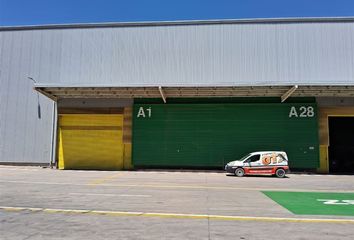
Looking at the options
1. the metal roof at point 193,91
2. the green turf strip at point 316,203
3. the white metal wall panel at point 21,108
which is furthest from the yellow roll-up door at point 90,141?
the green turf strip at point 316,203

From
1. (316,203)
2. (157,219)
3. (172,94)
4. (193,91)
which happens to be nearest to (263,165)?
(193,91)

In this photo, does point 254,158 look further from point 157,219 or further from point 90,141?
point 157,219

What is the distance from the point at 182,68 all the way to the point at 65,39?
11.9 meters

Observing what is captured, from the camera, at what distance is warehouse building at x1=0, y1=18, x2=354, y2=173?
93.8 ft

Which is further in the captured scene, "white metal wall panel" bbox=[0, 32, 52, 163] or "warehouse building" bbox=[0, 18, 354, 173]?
"white metal wall panel" bbox=[0, 32, 52, 163]

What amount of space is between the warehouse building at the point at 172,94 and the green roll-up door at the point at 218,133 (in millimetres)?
88

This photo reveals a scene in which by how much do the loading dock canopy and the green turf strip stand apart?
13.7 metres

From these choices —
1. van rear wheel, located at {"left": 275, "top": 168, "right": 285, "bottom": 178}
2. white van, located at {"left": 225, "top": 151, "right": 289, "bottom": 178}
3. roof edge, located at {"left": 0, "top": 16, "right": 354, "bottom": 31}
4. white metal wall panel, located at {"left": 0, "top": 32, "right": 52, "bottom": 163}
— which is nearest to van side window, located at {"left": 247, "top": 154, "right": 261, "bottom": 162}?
white van, located at {"left": 225, "top": 151, "right": 289, "bottom": 178}

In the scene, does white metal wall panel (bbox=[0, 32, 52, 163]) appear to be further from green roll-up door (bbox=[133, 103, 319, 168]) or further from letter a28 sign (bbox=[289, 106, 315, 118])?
letter a28 sign (bbox=[289, 106, 315, 118])

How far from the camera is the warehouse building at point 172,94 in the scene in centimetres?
2859

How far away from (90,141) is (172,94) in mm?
8968

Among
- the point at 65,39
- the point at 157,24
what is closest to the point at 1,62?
the point at 65,39

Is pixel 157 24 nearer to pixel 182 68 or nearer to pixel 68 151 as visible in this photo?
pixel 182 68

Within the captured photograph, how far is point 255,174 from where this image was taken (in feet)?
80.5
